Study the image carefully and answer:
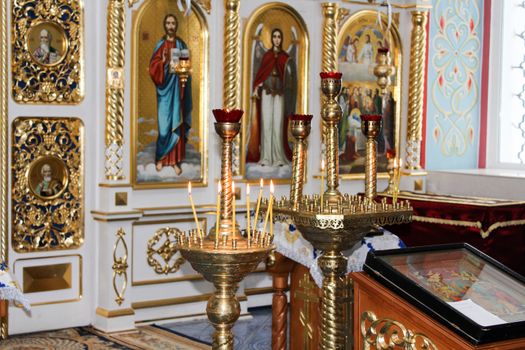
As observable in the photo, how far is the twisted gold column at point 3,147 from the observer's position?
6008 mm

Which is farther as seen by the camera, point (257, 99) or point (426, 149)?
point (426, 149)

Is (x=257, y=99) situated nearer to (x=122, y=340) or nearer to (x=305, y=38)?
(x=305, y=38)

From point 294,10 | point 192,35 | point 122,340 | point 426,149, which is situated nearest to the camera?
point 122,340

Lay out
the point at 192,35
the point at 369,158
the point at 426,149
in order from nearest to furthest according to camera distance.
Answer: the point at 369,158 → the point at 192,35 → the point at 426,149

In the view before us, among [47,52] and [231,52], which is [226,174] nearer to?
[47,52]

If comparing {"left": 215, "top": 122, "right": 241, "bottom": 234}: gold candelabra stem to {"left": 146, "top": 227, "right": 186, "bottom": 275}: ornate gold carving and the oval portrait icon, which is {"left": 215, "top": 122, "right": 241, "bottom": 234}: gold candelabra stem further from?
{"left": 146, "top": 227, "right": 186, "bottom": 275}: ornate gold carving

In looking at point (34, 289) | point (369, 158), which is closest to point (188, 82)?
point (34, 289)

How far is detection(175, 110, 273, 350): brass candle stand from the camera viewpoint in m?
2.60

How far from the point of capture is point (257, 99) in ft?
23.5

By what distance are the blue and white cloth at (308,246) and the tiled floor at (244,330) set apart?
1.72m

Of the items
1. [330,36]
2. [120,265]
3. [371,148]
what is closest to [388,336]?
[371,148]

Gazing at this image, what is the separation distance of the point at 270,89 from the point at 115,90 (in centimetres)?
146

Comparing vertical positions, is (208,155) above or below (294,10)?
below

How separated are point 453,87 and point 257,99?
2.25 m
